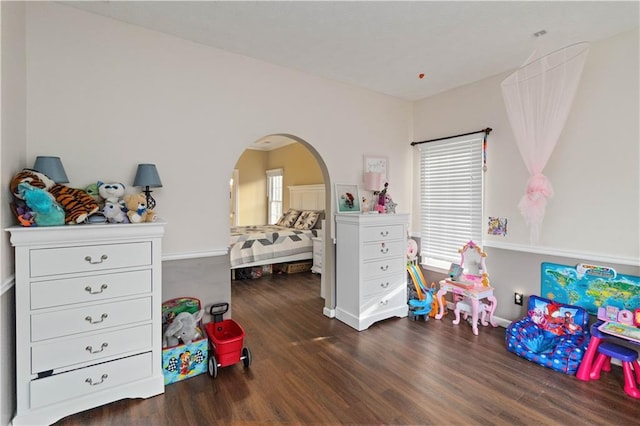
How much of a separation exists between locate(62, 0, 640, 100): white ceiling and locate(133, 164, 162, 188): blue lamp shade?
108 centimetres

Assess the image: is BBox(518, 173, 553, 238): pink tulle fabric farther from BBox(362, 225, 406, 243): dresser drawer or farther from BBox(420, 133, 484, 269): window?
BBox(362, 225, 406, 243): dresser drawer

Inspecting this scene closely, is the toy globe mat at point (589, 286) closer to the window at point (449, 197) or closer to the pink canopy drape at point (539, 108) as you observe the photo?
the pink canopy drape at point (539, 108)

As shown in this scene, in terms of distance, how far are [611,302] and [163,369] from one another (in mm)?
3502

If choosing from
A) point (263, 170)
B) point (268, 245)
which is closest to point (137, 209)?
point (268, 245)

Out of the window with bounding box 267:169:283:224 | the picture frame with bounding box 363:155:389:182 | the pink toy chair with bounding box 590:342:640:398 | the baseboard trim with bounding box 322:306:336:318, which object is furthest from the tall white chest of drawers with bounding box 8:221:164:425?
the window with bounding box 267:169:283:224

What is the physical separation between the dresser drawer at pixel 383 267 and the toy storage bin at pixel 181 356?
1.61 metres

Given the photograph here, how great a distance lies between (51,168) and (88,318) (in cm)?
98

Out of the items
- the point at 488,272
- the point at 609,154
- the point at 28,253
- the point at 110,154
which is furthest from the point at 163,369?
the point at 609,154

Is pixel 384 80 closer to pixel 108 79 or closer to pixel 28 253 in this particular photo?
pixel 108 79

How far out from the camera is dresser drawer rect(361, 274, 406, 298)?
3.16 m

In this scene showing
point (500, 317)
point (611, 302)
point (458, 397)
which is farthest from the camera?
point (500, 317)

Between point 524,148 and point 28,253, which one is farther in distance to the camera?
point 524,148

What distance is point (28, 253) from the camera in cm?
172

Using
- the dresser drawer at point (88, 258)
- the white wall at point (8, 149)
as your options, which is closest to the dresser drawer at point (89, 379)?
the white wall at point (8, 149)
